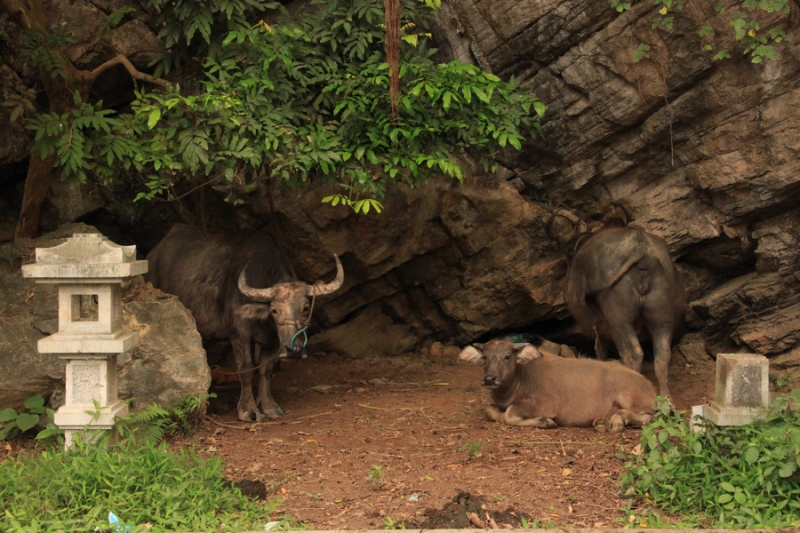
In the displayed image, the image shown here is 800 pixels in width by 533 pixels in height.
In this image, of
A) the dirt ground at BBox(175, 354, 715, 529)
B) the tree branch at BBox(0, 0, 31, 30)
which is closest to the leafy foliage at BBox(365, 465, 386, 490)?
the dirt ground at BBox(175, 354, 715, 529)

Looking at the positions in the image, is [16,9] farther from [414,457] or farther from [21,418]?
[414,457]

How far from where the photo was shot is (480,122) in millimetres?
7414

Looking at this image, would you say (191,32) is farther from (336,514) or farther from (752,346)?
(752,346)

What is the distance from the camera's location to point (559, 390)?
23.7 ft

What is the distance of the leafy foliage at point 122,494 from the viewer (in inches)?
186

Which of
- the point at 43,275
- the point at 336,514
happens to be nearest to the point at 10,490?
the point at 43,275

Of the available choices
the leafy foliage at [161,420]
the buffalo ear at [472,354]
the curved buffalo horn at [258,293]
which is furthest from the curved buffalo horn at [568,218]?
the leafy foliage at [161,420]

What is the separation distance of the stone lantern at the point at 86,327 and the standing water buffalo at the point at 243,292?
1.88 metres

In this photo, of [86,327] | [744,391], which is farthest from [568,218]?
[86,327]

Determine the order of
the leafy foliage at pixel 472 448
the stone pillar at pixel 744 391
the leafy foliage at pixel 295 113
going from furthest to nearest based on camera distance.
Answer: the leafy foliage at pixel 295 113 < the leafy foliage at pixel 472 448 < the stone pillar at pixel 744 391

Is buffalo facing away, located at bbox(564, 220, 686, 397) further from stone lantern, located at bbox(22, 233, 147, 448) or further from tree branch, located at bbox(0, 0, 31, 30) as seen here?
tree branch, located at bbox(0, 0, 31, 30)

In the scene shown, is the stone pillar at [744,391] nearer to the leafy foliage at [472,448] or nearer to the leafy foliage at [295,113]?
the leafy foliage at [472,448]

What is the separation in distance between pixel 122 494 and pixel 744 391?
3970mm

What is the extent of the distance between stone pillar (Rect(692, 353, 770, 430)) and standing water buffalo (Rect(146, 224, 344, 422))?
11.9 ft
